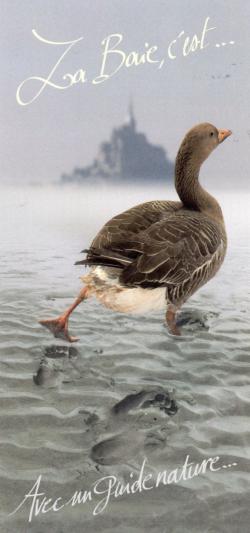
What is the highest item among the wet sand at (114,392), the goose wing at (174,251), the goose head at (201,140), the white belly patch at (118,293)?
the goose head at (201,140)

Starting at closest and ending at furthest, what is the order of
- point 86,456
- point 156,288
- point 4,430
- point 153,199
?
point 86,456 → point 4,430 → point 156,288 → point 153,199

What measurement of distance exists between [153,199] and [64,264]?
815 mm

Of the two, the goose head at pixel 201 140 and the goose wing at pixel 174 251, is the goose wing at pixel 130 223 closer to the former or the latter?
the goose wing at pixel 174 251

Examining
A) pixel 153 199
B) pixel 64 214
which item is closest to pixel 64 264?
pixel 64 214

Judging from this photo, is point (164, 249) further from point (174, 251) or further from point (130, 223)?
point (130, 223)

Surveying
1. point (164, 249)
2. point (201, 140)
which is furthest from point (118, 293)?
point (201, 140)

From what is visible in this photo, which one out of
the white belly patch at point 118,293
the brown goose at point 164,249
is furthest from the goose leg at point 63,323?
the white belly patch at point 118,293

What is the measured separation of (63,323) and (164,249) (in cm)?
90

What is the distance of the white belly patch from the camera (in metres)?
3.35

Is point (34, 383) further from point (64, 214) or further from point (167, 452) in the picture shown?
point (64, 214)

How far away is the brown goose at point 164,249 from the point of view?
329cm

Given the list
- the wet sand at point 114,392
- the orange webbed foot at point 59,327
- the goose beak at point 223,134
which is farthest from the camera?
the goose beak at point 223,134

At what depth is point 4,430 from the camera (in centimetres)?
240

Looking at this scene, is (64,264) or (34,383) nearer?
(34,383)
